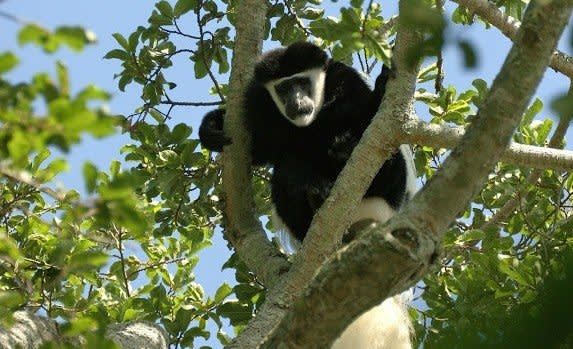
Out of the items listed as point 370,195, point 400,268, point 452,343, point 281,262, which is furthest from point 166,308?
point 452,343

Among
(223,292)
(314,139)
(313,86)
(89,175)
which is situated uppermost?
(313,86)

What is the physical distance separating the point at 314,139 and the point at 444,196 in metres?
2.92

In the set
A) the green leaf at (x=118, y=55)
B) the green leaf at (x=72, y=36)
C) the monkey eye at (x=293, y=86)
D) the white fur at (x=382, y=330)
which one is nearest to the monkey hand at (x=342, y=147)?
the monkey eye at (x=293, y=86)

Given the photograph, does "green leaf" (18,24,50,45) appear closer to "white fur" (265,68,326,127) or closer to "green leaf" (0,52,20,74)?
"green leaf" (0,52,20,74)

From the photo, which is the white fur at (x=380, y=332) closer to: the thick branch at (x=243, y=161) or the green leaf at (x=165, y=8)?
the thick branch at (x=243, y=161)

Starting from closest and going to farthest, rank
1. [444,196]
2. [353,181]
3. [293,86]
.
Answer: [444,196], [353,181], [293,86]

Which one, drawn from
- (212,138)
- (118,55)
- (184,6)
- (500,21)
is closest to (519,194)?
(500,21)

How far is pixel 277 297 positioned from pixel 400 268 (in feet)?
4.63

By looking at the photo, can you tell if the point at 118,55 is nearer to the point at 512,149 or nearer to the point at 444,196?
the point at 512,149

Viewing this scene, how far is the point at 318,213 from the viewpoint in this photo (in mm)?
2990

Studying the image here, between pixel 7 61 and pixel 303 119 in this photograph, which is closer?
pixel 7 61

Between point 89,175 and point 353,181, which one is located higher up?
point 353,181

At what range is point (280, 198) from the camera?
4.20 meters

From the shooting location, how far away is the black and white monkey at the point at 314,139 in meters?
3.76
